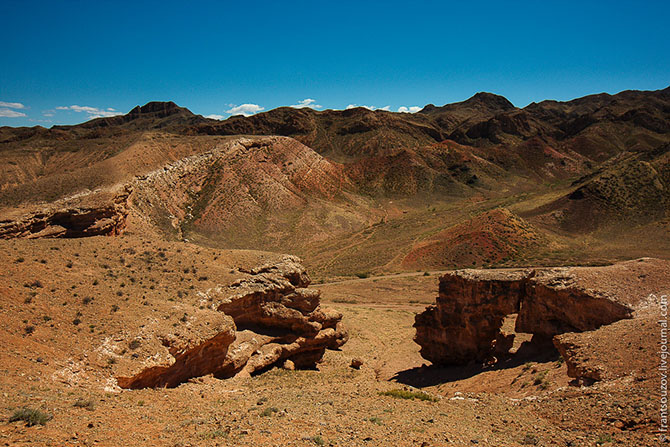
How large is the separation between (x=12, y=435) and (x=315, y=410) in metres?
6.58

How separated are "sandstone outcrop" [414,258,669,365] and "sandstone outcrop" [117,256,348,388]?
6.18 metres

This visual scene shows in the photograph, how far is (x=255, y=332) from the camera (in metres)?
19.9

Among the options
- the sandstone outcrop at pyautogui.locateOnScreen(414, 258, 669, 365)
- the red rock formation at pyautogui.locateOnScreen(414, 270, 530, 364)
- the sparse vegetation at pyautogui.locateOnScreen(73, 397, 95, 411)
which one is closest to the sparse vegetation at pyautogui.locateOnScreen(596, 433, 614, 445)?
the sandstone outcrop at pyautogui.locateOnScreen(414, 258, 669, 365)

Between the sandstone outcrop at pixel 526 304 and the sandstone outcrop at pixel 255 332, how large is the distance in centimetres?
618

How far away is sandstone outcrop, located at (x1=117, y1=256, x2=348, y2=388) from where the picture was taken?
1459cm

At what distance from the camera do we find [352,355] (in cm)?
2538

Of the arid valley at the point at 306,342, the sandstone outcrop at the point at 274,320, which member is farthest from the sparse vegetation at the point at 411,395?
the sandstone outcrop at the point at 274,320

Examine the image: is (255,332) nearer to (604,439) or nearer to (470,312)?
(470,312)

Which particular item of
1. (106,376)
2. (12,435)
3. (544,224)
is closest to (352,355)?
(106,376)

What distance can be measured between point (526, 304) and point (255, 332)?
42.6ft

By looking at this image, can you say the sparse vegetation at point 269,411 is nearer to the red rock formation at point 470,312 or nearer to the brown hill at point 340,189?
the red rock formation at point 470,312

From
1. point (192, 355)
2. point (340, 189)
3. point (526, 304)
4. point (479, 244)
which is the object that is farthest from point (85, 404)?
point (340, 189)

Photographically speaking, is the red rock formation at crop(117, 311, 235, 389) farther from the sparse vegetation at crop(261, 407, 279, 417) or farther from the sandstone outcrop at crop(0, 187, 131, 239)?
the sandstone outcrop at crop(0, 187, 131, 239)

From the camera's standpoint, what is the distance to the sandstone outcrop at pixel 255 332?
14594mm
